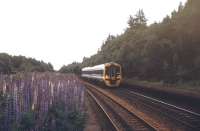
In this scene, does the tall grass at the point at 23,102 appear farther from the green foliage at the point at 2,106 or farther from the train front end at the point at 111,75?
the train front end at the point at 111,75

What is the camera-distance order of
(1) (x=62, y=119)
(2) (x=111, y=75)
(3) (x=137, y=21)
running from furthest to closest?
(3) (x=137, y=21) → (2) (x=111, y=75) → (1) (x=62, y=119)

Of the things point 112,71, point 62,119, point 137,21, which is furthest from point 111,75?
point 137,21

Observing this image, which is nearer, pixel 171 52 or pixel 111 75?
pixel 111 75

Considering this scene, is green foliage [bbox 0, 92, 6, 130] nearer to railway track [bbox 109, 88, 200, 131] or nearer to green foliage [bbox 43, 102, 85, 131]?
green foliage [bbox 43, 102, 85, 131]

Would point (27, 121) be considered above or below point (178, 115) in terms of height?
above

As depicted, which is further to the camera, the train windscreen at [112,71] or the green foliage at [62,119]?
the train windscreen at [112,71]

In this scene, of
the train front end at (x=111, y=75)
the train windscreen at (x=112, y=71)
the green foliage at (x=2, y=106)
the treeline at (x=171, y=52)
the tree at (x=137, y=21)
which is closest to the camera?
the green foliage at (x=2, y=106)

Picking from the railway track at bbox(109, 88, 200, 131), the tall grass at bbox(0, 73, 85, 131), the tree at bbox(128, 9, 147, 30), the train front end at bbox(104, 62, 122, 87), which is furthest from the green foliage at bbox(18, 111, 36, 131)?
the tree at bbox(128, 9, 147, 30)

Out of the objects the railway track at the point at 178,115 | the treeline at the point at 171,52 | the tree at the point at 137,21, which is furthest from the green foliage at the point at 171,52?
the tree at the point at 137,21

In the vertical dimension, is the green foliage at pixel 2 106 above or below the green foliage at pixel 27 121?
above

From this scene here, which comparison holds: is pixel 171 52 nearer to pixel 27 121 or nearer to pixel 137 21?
pixel 27 121

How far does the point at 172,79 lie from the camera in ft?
184

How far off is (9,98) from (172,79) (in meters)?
47.2

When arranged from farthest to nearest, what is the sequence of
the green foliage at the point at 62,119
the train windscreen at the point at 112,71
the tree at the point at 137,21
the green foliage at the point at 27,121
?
the tree at the point at 137,21 < the train windscreen at the point at 112,71 < the green foliage at the point at 62,119 < the green foliage at the point at 27,121
